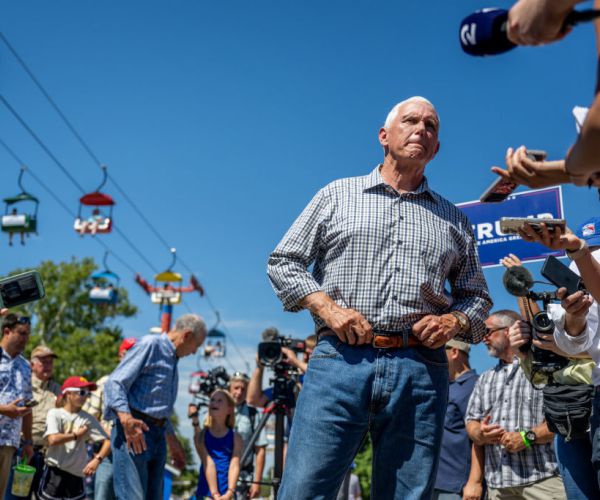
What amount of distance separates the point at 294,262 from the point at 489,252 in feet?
10.5

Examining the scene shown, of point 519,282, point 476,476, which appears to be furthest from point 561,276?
point 476,476

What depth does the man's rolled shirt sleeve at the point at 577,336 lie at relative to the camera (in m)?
3.25

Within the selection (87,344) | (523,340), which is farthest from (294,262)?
(87,344)

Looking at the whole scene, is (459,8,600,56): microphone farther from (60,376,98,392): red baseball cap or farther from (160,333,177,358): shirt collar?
(60,376,98,392): red baseball cap

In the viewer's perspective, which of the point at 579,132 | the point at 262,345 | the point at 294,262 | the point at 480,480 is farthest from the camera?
the point at 262,345

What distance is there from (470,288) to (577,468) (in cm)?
111

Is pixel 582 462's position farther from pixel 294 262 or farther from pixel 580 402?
pixel 294 262

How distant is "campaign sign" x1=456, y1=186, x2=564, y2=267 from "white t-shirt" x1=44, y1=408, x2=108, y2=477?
166 inches

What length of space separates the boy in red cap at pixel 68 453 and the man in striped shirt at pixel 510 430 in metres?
3.96

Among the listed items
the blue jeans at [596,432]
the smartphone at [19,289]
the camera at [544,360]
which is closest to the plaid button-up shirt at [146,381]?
the smartphone at [19,289]

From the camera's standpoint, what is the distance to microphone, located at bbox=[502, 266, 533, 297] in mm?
3791

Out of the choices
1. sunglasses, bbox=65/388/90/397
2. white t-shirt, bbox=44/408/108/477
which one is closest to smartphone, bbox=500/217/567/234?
white t-shirt, bbox=44/408/108/477

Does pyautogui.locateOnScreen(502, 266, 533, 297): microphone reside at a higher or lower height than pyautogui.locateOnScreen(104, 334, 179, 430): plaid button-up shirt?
higher

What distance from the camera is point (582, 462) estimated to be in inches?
137
